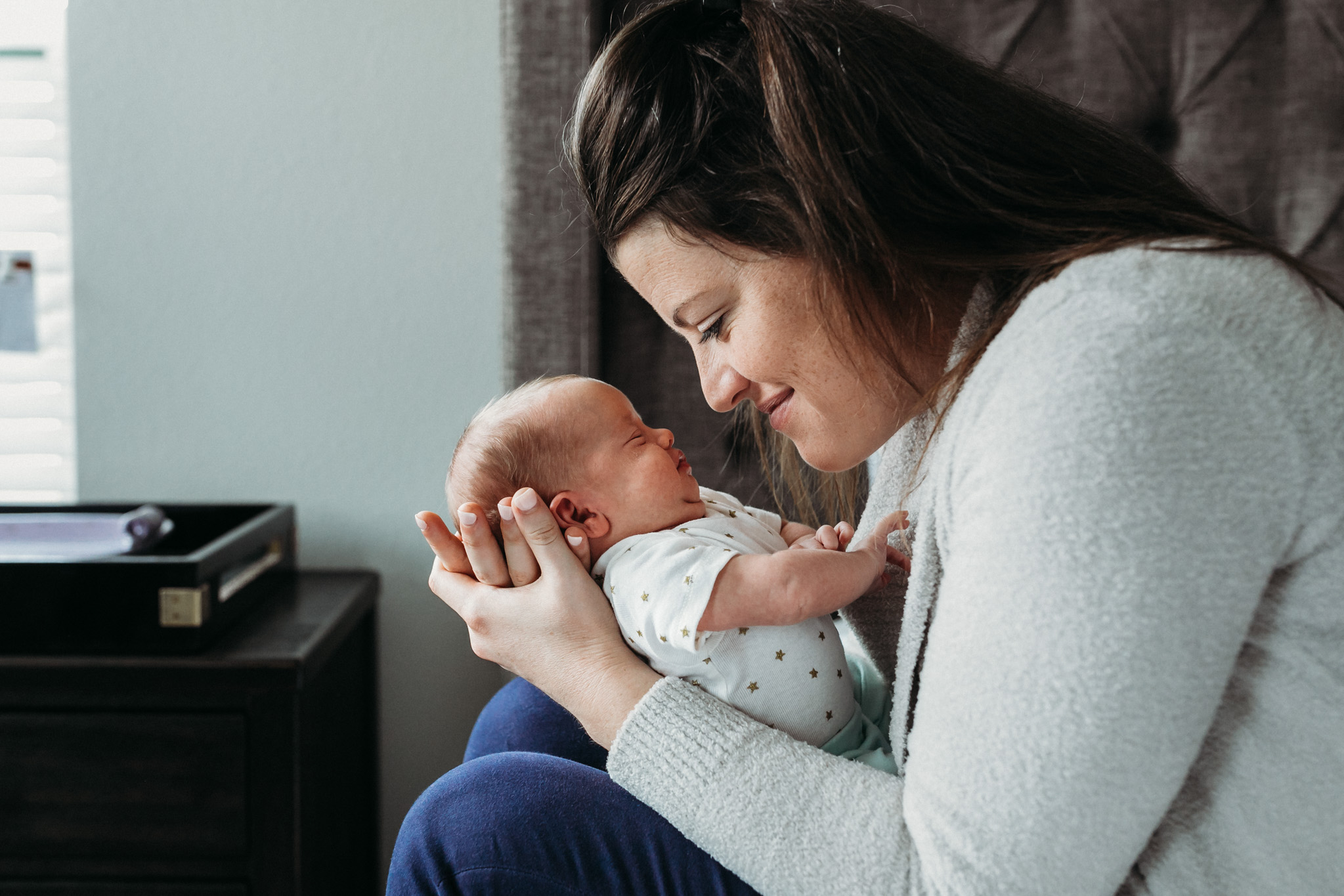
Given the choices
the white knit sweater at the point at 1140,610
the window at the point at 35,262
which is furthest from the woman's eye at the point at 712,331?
the window at the point at 35,262

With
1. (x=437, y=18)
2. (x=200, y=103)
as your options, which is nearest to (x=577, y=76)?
(x=437, y=18)

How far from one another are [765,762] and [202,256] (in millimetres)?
1260

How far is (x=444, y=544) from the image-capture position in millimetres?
828

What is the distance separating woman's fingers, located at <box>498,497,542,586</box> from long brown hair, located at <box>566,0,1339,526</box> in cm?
27

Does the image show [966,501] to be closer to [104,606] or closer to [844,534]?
[844,534]

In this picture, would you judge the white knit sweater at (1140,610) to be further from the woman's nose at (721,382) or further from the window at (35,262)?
the window at (35,262)

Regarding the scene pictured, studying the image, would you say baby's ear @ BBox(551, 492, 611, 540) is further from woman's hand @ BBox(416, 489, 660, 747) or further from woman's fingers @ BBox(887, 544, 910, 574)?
woman's fingers @ BBox(887, 544, 910, 574)

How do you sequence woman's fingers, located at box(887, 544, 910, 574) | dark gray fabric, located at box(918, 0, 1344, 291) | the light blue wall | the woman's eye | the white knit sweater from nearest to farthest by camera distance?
the white knit sweater < the woman's eye < woman's fingers, located at box(887, 544, 910, 574) < dark gray fabric, located at box(918, 0, 1344, 291) < the light blue wall

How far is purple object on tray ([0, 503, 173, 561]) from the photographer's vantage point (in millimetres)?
1277

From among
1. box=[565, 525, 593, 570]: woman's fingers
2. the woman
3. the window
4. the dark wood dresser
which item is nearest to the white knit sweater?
the woman

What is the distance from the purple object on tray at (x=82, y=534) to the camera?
4.19 feet

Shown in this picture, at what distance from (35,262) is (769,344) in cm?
134

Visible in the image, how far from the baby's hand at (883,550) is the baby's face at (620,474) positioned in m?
0.17

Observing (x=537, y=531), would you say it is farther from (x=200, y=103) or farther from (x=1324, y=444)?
(x=200, y=103)
